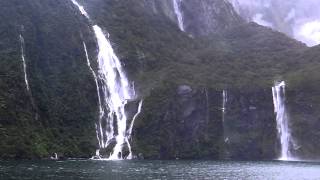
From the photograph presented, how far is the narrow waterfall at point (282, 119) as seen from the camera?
15400 cm

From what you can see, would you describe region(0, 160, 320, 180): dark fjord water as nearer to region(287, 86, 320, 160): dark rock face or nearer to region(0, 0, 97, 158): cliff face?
region(0, 0, 97, 158): cliff face

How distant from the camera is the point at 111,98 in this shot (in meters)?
155

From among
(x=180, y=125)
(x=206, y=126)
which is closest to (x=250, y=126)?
(x=206, y=126)

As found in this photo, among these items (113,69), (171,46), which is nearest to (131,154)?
(113,69)

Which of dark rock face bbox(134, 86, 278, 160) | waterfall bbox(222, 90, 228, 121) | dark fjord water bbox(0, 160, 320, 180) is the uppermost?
waterfall bbox(222, 90, 228, 121)

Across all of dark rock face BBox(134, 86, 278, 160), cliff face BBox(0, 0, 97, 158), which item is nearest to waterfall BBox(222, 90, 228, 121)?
dark rock face BBox(134, 86, 278, 160)

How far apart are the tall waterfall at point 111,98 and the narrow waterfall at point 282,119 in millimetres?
39057

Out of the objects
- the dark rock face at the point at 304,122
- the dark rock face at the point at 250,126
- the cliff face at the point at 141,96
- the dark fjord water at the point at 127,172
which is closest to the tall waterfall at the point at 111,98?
the cliff face at the point at 141,96

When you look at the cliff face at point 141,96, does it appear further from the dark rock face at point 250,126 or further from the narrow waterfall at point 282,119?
the narrow waterfall at point 282,119

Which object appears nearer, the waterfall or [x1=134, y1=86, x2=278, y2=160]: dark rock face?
[x1=134, y1=86, x2=278, y2=160]: dark rock face

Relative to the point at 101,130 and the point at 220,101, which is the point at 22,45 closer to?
the point at 101,130

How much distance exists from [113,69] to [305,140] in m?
55.2

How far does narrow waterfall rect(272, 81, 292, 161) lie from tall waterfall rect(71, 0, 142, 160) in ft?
128

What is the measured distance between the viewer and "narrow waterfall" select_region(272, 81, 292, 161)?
154000mm
